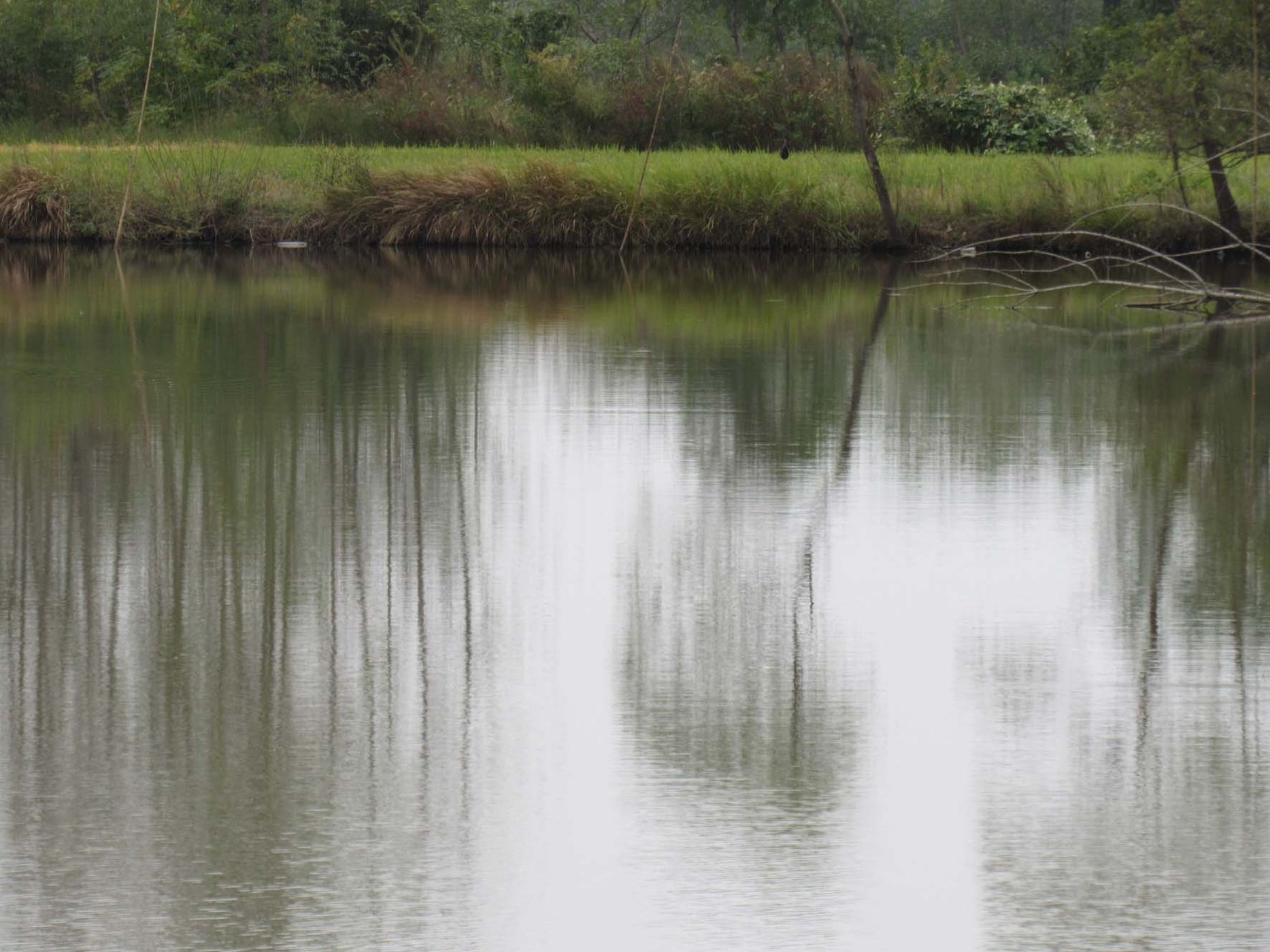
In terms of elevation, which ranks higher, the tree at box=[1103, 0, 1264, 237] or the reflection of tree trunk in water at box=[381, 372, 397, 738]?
the tree at box=[1103, 0, 1264, 237]

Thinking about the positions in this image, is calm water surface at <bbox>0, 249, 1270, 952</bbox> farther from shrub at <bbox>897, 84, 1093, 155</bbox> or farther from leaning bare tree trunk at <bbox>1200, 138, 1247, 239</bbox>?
shrub at <bbox>897, 84, 1093, 155</bbox>

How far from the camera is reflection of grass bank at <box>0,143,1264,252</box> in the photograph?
17984 mm

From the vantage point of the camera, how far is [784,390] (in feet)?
29.3

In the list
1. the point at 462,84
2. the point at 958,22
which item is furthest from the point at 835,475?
the point at 958,22

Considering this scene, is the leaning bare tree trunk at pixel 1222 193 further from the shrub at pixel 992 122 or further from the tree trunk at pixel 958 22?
the tree trunk at pixel 958 22

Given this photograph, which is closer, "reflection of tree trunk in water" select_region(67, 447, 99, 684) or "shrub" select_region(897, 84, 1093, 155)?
"reflection of tree trunk in water" select_region(67, 447, 99, 684)

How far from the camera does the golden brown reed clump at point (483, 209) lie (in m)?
18.3

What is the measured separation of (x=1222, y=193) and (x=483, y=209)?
699 cm

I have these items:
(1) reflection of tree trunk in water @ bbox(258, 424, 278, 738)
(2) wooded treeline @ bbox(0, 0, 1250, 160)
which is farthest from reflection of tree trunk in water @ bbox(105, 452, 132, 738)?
(2) wooded treeline @ bbox(0, 0, 1250, 160)

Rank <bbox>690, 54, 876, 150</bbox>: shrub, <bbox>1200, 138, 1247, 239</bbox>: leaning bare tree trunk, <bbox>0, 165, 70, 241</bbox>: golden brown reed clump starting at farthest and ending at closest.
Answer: <bbox>690, 54, 876, 150</bbox>: shrub < <bbox>0, 165, 70, 241</bbox>: golden brown reed clump < <bbox>1200, 138, 1247, 239</bbox>: leaning bare tree trunk

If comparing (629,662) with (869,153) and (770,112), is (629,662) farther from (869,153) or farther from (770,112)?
(770,112)

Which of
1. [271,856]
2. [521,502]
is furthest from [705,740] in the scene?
[521,502]

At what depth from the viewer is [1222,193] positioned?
16.1 meters

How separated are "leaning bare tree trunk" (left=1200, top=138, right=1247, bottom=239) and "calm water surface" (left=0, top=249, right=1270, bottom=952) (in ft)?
22.7
